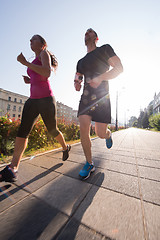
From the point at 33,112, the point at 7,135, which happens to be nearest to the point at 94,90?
the point at 33,112

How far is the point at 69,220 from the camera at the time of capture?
0.86 m

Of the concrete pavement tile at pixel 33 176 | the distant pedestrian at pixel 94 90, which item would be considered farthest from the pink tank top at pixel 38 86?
the concrete pavement tile at pixel 33 176

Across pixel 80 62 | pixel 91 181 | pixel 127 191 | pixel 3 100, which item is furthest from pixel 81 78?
pixel 3 100

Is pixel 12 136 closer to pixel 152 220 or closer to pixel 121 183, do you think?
pixel 121 183

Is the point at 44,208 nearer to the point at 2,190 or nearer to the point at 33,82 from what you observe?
the point at 2,190

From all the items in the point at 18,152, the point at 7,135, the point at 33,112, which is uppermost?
the point at 33,112

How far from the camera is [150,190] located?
1301 mm

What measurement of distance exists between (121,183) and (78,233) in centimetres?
88

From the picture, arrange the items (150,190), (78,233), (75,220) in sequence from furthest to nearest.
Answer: (150,190)
(75,220)
(78,233)

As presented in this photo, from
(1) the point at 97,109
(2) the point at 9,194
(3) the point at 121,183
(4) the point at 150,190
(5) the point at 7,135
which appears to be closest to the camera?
(2) the point at 9,194

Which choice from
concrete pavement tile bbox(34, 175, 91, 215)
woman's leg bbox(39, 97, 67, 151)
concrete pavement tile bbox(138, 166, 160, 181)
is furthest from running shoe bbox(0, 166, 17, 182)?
concrete pavement tile bbox(138, 166, 160, 181)

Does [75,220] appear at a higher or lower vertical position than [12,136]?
lower

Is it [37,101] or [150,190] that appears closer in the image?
[150,190]

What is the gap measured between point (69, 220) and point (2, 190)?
0.88m
